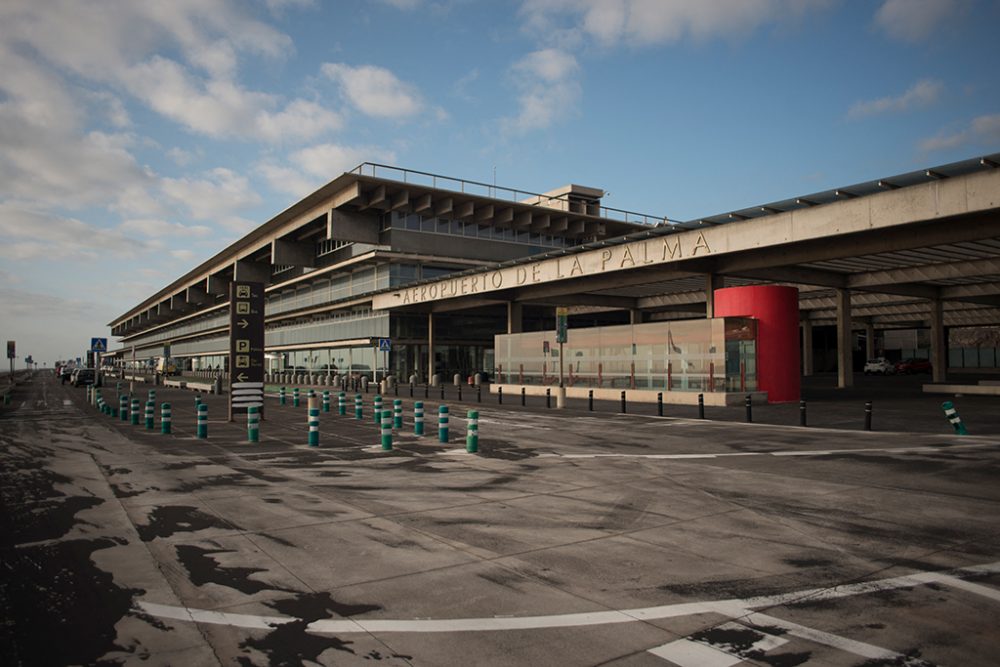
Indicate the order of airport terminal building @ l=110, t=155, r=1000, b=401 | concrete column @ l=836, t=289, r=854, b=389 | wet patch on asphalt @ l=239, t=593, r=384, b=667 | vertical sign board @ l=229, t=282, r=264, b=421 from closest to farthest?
wet patch on asphalt @ l=239, t=593, r=384, b=667 < vertical sign board @ l=229, t=282, r=264, b=421 < airport terminal building @ l=110, t=155, r=1000, b=401 < concrete column @ l=836, t=289, r=854, b=389

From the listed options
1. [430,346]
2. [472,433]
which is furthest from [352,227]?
[472,433]

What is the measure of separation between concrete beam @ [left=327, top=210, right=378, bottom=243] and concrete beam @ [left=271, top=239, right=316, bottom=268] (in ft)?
45.7

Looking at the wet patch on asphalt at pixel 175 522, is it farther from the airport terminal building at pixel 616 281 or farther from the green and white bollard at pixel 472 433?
the airport terminal building at pixel 616 281

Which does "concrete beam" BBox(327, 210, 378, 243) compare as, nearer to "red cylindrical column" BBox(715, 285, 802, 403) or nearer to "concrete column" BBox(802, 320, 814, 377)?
"red cylindrical column" BBox(715, 285, 802, 403)

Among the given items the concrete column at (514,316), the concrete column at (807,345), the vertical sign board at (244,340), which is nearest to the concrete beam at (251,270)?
the concrete column at (514,316)

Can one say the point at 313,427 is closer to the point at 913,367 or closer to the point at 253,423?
the point at 253,423

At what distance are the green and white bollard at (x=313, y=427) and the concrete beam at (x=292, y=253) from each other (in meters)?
52.6

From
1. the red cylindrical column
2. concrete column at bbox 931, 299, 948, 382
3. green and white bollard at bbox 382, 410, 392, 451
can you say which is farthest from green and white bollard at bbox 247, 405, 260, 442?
concrete column at bbox 931, 299, 948, 382

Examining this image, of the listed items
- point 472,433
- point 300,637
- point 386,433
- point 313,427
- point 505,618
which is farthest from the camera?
point 313,427

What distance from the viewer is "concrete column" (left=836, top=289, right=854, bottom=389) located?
40.4 metres

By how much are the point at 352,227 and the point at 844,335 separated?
3751cm

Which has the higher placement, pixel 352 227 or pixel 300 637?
pixel 352 227

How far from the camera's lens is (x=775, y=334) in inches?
1058

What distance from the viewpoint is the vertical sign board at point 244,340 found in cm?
2148
